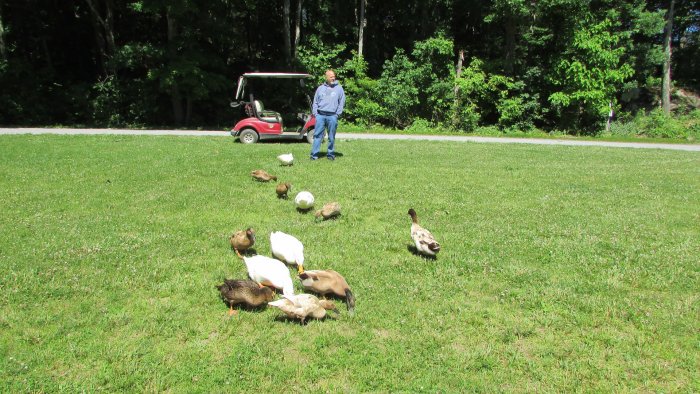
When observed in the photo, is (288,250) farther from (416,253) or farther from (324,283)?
(416,253)

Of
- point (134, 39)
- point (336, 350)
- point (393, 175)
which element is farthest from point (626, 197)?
point (134, 39)

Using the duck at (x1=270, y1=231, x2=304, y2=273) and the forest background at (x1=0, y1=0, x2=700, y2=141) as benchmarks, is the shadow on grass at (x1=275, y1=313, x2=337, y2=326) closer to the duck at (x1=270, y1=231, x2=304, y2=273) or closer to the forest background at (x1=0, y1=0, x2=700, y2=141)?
the duck at (x1=270, y1=231, x2=304, y2=273)

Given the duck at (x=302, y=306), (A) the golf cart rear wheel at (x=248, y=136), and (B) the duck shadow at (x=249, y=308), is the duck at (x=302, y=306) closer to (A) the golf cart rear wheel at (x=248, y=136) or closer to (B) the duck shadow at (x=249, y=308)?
(B) the duck shadow at (x=249, y=308)

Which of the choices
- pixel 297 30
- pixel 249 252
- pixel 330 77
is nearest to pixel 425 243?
pixel 249 252

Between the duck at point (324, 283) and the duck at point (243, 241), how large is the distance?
0.93m

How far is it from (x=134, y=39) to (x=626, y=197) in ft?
74.5

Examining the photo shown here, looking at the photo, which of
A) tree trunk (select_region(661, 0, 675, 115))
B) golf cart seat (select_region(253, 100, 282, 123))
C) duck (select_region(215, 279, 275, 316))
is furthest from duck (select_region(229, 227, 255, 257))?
tree trunk (select_region(661, 0, 675, 115))

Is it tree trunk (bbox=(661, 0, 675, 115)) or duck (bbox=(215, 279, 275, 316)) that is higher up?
tree trunk (bbox=(661, 0, 675, 115))

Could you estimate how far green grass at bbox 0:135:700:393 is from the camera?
2.76 m

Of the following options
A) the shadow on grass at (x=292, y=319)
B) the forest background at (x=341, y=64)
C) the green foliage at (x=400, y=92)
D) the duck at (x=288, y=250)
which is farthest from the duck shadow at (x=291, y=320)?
the green foliage at (x=400, y=92)

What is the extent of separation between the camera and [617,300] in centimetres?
371

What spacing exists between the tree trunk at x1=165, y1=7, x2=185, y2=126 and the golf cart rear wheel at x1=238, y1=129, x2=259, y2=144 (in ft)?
23.9

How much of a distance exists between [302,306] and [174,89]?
61.6ft

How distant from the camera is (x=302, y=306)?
126 inches
